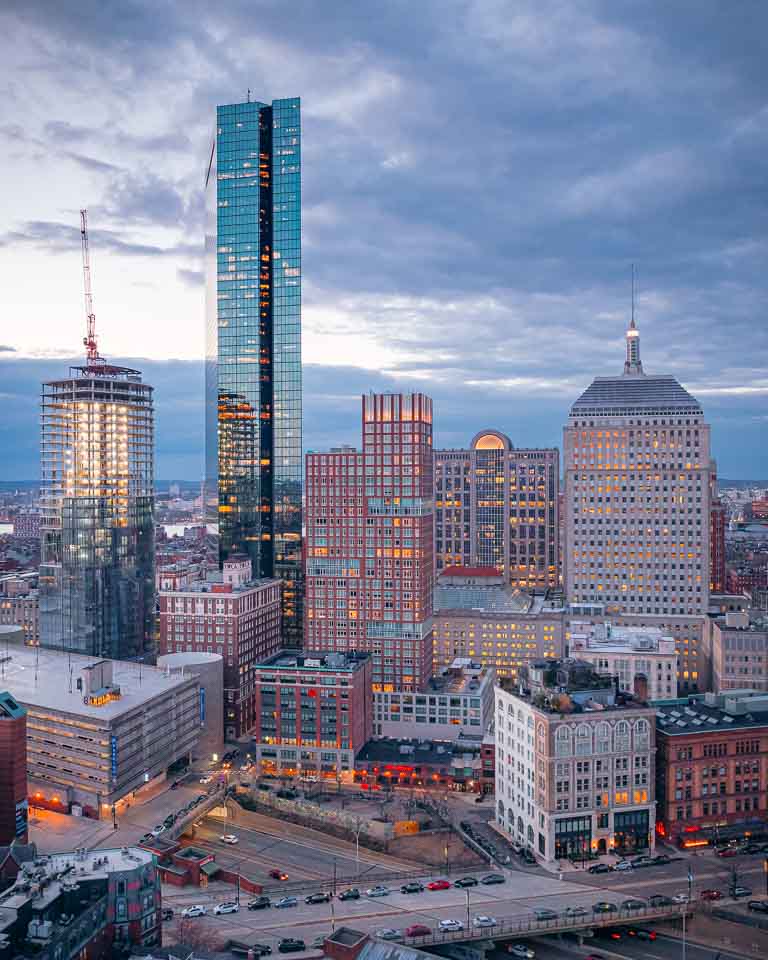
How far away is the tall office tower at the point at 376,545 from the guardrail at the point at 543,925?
66.6 metres

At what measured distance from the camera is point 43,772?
131m

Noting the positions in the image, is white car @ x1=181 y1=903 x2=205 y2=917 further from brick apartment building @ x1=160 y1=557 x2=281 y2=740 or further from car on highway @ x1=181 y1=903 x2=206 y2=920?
brick apartment building @ x1=160 y1=557 x2=281 y2=740

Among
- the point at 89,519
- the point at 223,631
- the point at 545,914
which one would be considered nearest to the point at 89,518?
the point at 89,519

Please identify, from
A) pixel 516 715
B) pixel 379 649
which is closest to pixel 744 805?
pixel 516 715

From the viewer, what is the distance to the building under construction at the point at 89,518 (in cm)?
17500

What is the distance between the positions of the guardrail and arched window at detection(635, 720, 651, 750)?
20.5 m

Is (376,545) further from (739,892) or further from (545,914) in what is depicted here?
(739,892)

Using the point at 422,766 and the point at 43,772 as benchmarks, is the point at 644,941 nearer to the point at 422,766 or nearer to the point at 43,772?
the point at 422,766

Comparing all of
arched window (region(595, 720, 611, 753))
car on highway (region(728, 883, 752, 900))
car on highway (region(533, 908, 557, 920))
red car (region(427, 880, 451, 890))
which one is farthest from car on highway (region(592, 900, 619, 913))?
arched window (region(595, 720, 611, 753))

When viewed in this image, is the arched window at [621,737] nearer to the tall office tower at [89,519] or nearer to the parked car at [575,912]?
the parked car at [575,912]

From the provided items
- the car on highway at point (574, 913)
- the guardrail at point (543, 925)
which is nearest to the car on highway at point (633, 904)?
the guardrail at point (543, 925)

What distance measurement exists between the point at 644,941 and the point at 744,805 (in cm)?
3211

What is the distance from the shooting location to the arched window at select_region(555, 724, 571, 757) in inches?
4264

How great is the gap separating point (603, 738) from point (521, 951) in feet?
94.4
